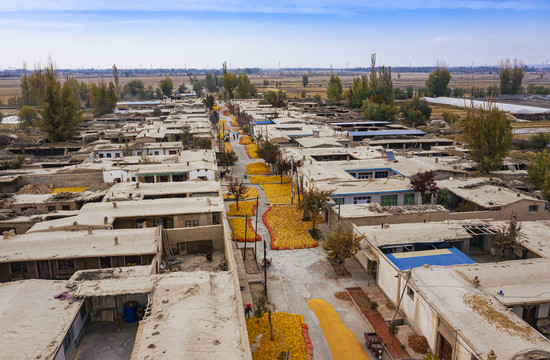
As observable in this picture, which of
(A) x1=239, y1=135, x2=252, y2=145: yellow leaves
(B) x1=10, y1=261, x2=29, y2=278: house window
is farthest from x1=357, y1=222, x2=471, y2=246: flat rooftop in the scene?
(A) x1=239, y1=135, x2=252, y2=145: yellow leaves

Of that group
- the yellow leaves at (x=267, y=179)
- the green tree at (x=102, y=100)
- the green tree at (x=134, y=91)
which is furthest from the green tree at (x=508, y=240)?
the green tree at (x=134, y=91)

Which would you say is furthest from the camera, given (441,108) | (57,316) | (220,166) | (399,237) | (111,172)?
(441,108)

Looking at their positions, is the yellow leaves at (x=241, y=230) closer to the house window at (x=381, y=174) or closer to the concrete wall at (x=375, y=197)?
the concrete wall at (x=375, y=197)

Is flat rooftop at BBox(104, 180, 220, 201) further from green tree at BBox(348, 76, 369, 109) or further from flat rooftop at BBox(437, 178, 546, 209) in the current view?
green tree at BBox(348, 76, 369, 109)

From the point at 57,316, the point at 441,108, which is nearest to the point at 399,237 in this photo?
the point at 57,316

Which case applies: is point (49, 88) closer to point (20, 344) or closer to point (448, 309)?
point (20, 344)

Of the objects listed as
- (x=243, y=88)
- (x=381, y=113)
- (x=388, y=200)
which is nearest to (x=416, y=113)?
(x=381, y=113)
